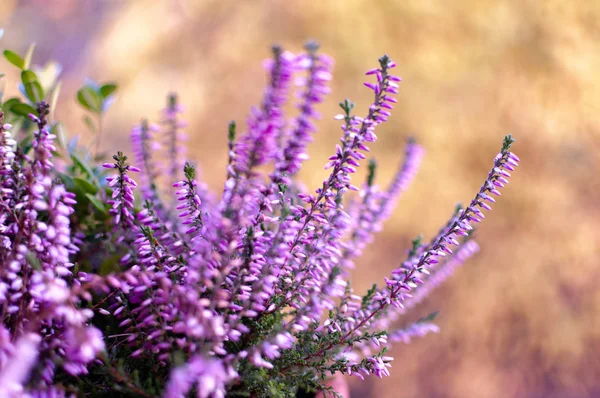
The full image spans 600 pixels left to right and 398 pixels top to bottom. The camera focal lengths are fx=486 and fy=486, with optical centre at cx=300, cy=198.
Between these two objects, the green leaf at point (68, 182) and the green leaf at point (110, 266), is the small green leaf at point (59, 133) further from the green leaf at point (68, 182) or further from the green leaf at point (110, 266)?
the green leaf at point (110, 266)

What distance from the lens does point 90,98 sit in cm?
73

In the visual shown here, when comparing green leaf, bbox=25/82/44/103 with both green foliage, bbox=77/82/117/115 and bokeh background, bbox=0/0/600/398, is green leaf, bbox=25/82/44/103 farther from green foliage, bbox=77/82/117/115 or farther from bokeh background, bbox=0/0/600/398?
bokeh background, bbox=0/0/600/398

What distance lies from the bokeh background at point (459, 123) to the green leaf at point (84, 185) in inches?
16.2

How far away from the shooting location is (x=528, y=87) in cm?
123

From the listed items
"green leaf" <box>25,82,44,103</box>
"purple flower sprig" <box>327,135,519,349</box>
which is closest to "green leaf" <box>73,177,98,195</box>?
"green leaf" <box>25,82,44,103</box>

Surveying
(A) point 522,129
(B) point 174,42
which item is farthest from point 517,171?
(B) point 174,42

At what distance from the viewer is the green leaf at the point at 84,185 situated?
0.57m

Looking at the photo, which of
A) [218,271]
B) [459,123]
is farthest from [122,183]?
[459,123]

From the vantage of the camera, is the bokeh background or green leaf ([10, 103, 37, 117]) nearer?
green leaf ([10, 103, 37, 117])

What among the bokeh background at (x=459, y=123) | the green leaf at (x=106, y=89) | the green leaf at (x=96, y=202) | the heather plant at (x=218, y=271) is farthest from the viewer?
the bokeh background at (x=459, y=123)

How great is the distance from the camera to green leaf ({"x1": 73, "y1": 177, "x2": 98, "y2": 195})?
0.57 meters

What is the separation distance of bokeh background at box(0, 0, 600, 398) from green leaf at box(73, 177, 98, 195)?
0.41 meters

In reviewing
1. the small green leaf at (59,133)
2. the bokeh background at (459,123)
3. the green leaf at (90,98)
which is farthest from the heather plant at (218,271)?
the bokeh background at (459,123)

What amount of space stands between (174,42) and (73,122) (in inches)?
15.5
